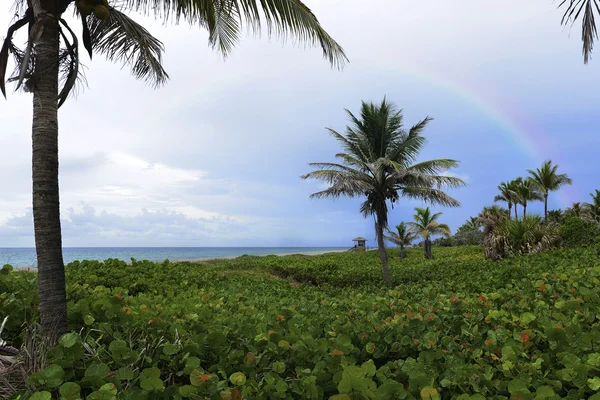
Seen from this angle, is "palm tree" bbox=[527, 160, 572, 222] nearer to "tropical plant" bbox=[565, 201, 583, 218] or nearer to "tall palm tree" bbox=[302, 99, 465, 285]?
"tropical plant" bbox=[565, 201, 583, 218]

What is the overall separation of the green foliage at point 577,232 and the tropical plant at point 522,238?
0.88 feet

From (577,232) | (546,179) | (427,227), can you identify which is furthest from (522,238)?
(546,179)

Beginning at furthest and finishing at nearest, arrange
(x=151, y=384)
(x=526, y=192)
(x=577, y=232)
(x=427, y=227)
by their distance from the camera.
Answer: (x=526, y=192), (x=427, y=227), (x=577, y=232), (x=151, y=384)

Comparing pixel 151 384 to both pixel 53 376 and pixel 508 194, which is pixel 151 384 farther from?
pixel 508 194

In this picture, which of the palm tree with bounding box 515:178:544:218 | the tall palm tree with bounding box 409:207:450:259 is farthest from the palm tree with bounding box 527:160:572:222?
the tall palm tree with bounding box 409:207:450:259

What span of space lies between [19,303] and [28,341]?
0.91m

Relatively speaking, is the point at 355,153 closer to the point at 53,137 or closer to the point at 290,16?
the point at 290,16

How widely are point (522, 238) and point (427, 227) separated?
12628mm

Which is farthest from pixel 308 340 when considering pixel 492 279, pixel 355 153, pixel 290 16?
pixel 355 153

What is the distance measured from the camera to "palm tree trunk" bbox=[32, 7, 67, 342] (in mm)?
3012

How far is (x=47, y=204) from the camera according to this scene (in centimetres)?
303

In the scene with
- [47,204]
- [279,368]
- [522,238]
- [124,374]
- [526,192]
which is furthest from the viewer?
[526,192]

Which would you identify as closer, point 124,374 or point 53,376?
point 53,376

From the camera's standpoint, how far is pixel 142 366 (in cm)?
266
